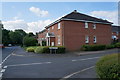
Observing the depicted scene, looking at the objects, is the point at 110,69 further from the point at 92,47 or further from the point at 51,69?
the point at 92,47

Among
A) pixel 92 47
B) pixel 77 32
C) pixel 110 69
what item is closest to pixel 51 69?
pixel 110 69

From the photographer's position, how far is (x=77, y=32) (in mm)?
25562

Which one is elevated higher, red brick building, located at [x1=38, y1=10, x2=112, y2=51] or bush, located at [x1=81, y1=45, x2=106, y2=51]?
red brick building, located at [x1=38, y1=10, x2=112, y2=51]

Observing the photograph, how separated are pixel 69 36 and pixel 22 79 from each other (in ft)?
61.6

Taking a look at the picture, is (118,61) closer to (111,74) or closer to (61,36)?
(111,74)

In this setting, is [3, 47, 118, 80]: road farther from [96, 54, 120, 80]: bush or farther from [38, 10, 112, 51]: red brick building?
[38, 10, 112, 51]: red brick building

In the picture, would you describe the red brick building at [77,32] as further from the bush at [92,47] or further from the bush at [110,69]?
the bush at [110,69]

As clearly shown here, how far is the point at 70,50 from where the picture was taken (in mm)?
24859

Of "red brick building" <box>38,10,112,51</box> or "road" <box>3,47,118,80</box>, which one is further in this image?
"red brick building" <box>38,10,112,51</box>

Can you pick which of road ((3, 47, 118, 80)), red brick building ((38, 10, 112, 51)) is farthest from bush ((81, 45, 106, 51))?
road ((3, 47, 118, 80))

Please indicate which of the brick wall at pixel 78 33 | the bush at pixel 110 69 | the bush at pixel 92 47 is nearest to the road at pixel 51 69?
the bush at pixel 110 69

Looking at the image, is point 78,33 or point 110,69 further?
point 78,33

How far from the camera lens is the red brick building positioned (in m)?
24.6

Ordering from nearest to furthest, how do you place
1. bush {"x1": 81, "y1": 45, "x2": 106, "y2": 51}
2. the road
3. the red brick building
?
the road, bush {"x1": 81, "y1": 45, "x2": 106, "y2": 51}, the red brick building
